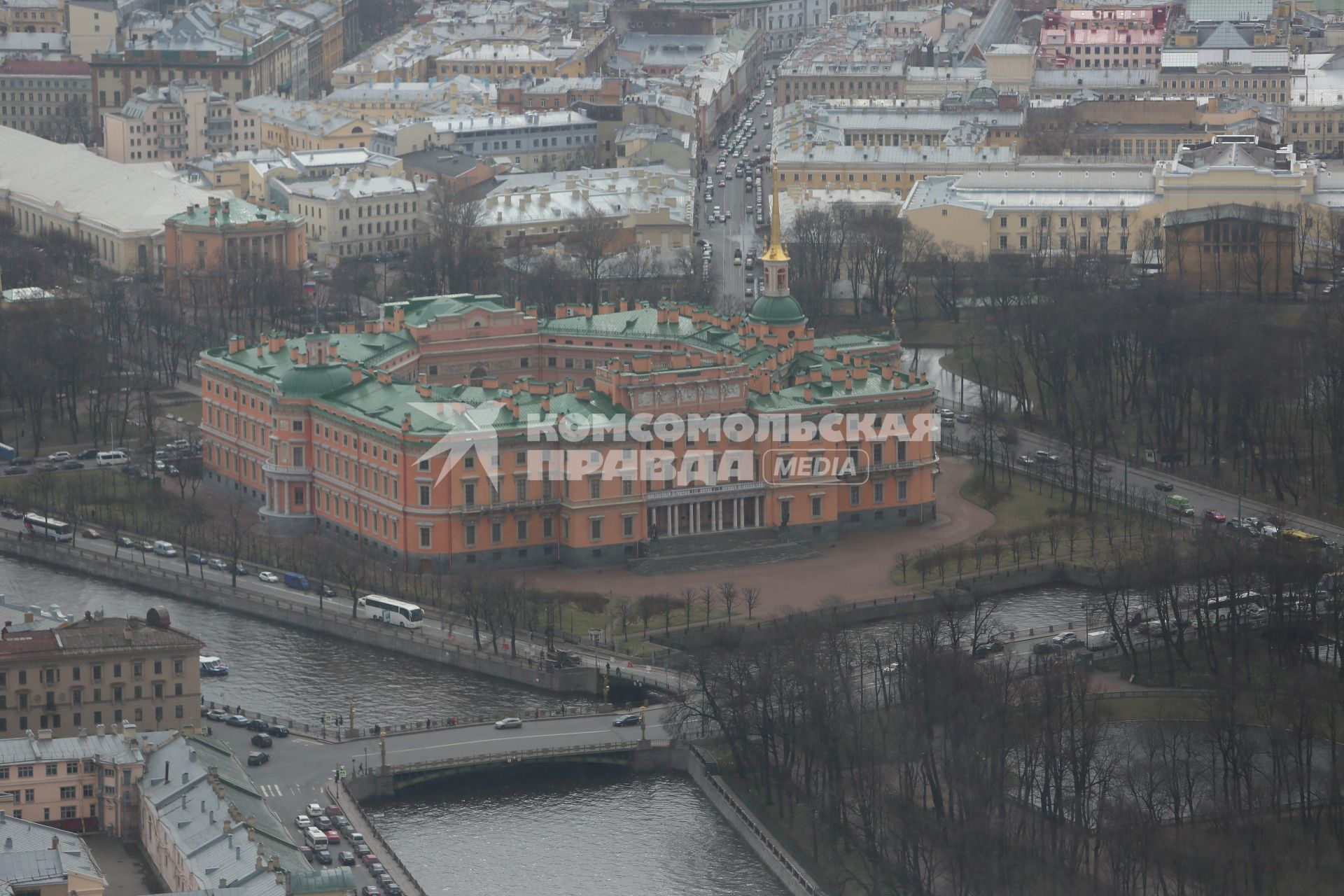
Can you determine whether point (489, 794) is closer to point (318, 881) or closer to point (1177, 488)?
point (318, 881)

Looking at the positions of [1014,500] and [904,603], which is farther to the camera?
[1014,500]

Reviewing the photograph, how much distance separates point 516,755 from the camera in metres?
119

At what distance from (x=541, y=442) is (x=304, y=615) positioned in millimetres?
11308

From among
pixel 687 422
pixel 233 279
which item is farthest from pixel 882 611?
pixel 233 279

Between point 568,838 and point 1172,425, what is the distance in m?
48.5

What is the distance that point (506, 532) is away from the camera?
5448 inches

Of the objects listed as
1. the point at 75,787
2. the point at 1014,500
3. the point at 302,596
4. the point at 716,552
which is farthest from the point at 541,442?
the point at 75,787

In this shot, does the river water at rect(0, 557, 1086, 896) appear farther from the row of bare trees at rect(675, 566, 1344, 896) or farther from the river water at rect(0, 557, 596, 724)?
the row of bare trees at rect(675, 566, 1344, 896)

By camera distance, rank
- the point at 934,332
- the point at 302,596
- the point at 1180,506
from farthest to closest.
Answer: the point at 934,332 < the point at 1180,506 < the point at 302,596

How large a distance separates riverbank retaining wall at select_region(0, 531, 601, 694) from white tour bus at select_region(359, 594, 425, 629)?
30 cm

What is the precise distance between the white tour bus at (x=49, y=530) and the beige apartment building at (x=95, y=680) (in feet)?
73.8

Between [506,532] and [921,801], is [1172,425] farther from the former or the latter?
[921,801]

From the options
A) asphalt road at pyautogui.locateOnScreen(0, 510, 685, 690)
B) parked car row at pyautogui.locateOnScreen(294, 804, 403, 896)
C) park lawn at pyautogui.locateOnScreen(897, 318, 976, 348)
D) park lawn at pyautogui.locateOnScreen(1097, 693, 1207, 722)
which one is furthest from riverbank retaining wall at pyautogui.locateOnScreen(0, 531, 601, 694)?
park lawn at pyautogui.locateOnScreen(897, 318, 976, 348)

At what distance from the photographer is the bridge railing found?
117938mm
